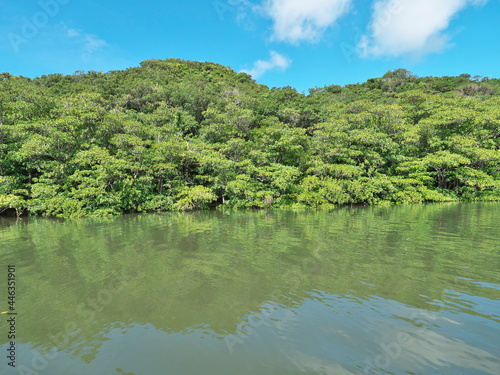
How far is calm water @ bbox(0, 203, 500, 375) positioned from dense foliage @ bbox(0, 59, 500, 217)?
12584 mm

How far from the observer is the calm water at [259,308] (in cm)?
375

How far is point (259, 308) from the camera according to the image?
5305 mm

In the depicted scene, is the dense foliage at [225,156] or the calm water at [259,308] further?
the dense foliage at [225,156]

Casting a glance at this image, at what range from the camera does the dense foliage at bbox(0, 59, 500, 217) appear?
20969 mm

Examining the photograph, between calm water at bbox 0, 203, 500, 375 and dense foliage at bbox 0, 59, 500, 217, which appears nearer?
calm water at bbox 0, 203, 500, 375

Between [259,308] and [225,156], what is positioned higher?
[225,156]

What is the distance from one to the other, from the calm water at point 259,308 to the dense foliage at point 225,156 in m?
12.6

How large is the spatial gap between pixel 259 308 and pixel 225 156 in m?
22.2

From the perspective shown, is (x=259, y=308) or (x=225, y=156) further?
(x=225, y=156)

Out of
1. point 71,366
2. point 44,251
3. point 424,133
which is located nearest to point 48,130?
point 44,251

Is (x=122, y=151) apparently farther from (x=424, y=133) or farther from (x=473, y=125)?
(x=473, y=125)

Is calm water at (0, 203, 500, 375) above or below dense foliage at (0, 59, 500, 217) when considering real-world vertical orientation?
below

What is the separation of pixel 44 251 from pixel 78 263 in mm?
2634

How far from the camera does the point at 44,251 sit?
32.1 ft
